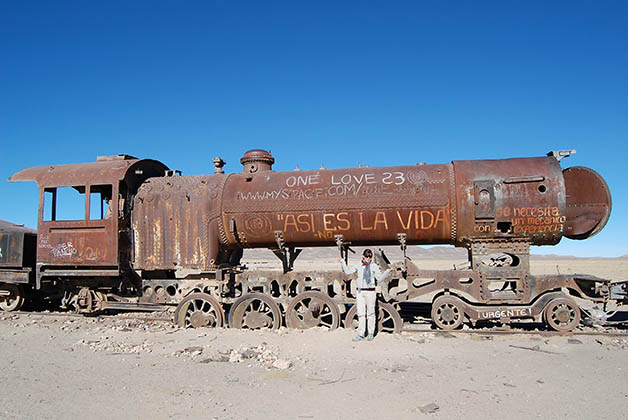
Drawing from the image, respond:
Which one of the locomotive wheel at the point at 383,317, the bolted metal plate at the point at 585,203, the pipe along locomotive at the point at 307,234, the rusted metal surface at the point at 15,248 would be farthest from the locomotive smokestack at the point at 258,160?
the bolted metal plate at the point at 585,203

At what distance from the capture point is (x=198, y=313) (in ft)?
30.8

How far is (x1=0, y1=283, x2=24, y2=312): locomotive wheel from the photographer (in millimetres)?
11531

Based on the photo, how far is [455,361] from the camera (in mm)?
6703

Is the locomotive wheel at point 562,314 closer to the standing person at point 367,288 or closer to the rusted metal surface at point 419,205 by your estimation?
the rusted metal surface at point 419,205

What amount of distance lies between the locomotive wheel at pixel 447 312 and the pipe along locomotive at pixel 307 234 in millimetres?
23

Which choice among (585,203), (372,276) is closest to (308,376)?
(372,276)

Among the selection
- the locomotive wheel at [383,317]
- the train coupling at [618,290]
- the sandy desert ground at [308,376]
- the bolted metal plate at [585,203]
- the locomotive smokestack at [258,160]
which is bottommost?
the sandy desert ground at [308,376]

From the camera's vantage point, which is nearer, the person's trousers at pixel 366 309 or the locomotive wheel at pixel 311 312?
the person's trousers at pixel 366 309

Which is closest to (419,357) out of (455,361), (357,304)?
(455,361)

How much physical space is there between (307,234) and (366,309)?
2043 mm

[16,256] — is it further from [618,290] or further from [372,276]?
[618,290]

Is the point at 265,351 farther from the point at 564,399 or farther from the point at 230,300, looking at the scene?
the point at 564,399

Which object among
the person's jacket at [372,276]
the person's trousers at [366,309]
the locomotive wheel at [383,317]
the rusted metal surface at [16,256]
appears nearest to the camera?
the person's trousers at [366,309]

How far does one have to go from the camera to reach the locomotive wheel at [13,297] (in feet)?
37.8
